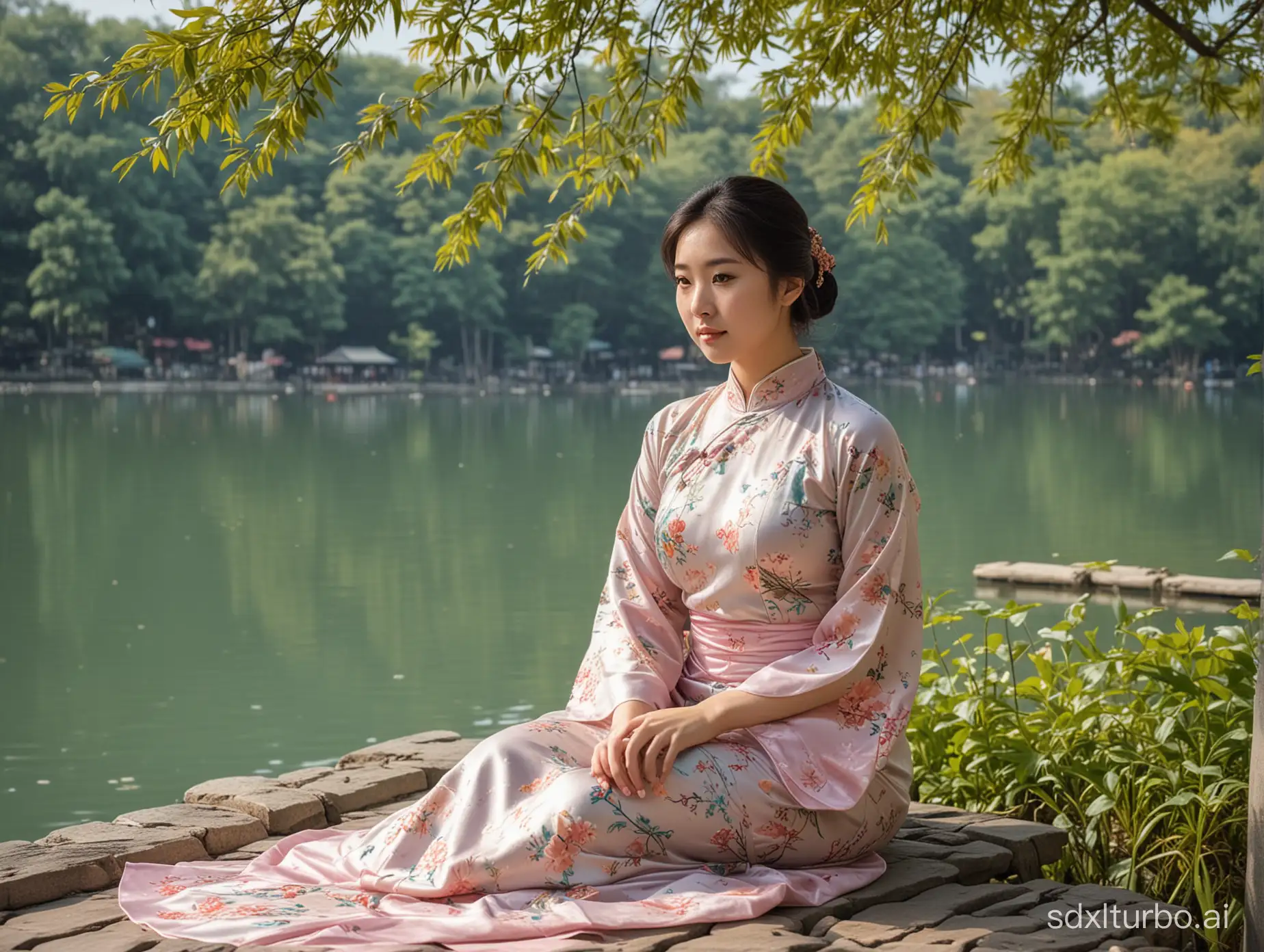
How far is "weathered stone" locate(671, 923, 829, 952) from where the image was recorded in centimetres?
222

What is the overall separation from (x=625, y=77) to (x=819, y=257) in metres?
1.67

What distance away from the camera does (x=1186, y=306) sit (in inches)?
1807

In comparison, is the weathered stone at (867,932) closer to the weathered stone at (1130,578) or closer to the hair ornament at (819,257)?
the hair ornament at (819,257)

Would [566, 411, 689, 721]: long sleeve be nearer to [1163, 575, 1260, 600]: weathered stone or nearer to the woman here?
the woman

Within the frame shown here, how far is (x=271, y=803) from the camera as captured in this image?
320cm

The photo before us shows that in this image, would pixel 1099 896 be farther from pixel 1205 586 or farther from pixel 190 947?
pixel 1205 586

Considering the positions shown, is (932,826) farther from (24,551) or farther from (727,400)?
(24,551)

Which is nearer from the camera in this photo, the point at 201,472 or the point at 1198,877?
the point at 1198,877

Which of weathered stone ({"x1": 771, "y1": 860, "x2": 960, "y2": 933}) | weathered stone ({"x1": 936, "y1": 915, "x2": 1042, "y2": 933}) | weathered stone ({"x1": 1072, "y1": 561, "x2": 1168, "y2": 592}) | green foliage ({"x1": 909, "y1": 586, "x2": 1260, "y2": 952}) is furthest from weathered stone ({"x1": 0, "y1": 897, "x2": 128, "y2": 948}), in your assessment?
weathered stone ({"x1": 1072, "y1": 561, "x2": 1168, "y2": 592})

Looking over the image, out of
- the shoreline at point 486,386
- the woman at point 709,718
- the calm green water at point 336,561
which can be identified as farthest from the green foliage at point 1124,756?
the shoreline at point 486,386

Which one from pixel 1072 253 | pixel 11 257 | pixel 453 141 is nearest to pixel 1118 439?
pixel 453 141

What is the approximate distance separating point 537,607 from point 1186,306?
135 ft

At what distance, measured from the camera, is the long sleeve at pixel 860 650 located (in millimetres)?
2531

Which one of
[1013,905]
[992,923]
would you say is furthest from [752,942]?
[1013,905]
